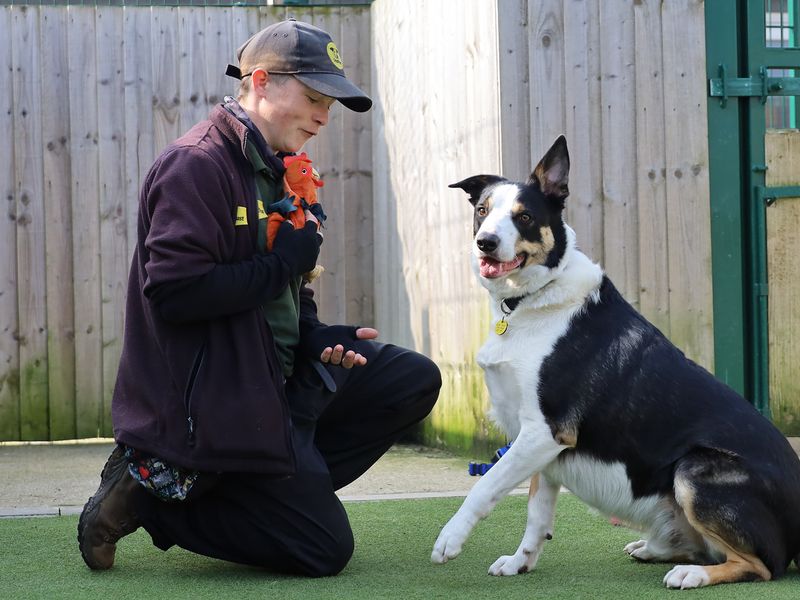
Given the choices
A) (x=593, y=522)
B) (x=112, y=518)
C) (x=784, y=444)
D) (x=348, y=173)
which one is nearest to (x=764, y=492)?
(x=784, y=444)

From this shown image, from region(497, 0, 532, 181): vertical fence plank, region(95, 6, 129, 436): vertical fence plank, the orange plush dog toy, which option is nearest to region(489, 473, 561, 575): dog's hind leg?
the orange plush dog toy

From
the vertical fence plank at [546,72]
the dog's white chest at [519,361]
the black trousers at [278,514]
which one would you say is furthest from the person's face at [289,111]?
the vertical fence plank at [546,72]

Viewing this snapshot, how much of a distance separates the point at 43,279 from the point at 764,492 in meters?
4.92

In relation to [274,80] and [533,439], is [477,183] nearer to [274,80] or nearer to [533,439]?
[274,80]

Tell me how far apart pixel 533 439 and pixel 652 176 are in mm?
2921

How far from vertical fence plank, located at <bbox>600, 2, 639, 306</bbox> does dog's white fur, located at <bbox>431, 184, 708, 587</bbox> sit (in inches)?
91.1

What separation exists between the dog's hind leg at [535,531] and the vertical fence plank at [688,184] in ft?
8.58

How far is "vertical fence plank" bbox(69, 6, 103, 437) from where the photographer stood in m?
7.01

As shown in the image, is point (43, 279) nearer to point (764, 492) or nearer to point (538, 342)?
point (538, 342)

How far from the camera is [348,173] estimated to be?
24.1ft

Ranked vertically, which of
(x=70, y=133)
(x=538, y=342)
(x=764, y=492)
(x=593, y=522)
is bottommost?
(x=593, y=522)

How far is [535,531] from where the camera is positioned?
354cm

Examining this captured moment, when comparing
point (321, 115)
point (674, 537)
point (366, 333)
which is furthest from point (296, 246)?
point (674, 537)

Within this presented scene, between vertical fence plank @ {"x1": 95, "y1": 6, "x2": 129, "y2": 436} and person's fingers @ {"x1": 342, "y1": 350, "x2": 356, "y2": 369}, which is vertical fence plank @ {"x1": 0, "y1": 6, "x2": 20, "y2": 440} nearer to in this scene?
vertical fence plank @ {"x1": 95, "y1": 6, "x2": 129, "y2": 436}
